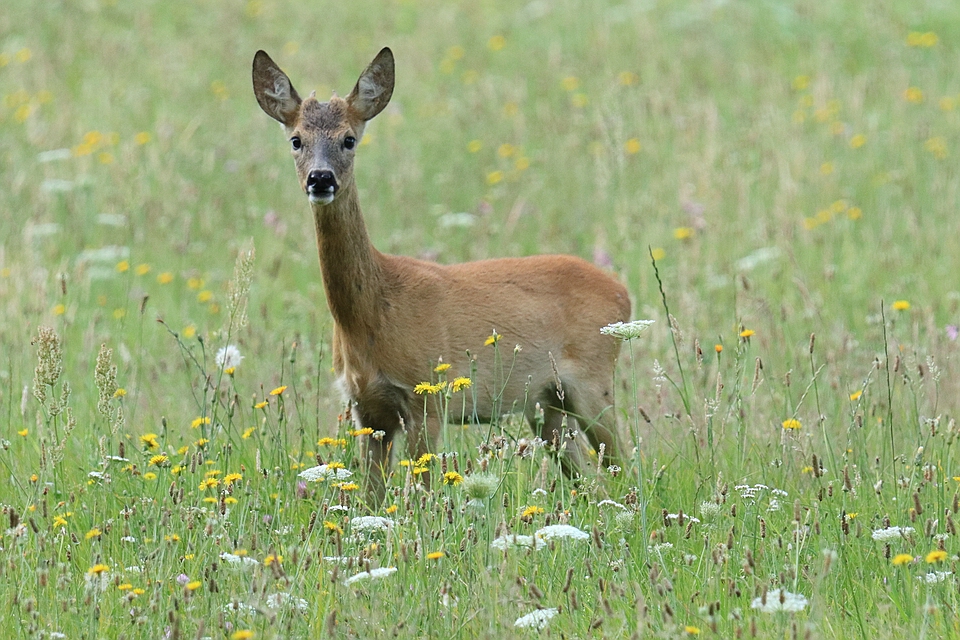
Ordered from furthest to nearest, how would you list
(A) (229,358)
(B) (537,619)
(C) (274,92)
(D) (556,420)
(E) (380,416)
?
(D) (556,420) < (C) (274,92) < (E) (380,416) < (A) (229,358) < (B) (537,619)

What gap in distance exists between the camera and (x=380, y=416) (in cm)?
610

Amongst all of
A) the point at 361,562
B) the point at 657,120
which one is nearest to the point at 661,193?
the point at 657,120

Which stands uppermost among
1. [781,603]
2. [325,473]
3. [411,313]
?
[411,313]

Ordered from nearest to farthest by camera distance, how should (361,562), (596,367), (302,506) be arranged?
(361,562), (302,506), (596,367)

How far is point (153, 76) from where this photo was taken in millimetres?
13617

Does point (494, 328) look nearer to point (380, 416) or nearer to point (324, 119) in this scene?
point (380, 416)

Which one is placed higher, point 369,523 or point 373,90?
point 373,90

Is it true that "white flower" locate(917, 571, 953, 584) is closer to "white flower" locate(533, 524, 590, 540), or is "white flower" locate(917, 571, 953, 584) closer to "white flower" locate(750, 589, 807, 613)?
"white flower" locate(750, 589, 807, 613)

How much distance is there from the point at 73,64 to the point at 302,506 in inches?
376

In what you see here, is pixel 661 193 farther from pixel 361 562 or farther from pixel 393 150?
pixel 361 562

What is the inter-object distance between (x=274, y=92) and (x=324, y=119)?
0.42 m

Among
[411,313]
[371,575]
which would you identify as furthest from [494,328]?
[371,575]

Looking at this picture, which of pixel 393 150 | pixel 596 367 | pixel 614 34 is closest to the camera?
pixel 596 367

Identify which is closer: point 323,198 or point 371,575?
point 371,575
